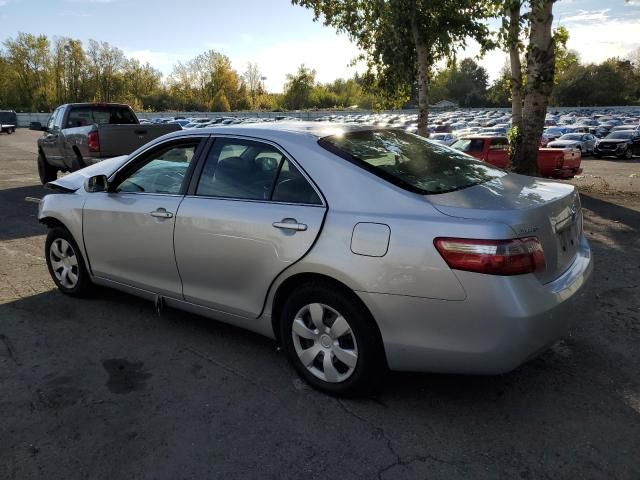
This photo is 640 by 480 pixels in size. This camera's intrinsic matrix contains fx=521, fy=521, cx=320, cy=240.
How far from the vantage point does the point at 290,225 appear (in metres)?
3.06

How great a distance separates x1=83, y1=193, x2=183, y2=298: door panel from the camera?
376cm

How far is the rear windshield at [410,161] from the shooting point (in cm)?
303

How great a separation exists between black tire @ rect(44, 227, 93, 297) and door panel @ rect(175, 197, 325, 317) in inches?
56.1

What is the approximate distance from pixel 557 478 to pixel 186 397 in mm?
2040

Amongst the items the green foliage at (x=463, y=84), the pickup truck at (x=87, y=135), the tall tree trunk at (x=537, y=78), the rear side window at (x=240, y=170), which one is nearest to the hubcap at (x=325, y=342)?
the rear side window at (x=240, y=170)

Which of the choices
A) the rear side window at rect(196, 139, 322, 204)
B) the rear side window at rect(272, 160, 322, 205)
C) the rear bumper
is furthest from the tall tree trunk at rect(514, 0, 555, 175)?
the rear bumper

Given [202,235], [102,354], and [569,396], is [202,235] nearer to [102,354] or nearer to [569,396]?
[102,354]

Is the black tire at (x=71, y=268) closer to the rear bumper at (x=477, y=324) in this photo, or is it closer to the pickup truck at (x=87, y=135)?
the rear bumper at (x=477, y=324)

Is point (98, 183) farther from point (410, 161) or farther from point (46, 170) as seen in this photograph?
point (46, 170)

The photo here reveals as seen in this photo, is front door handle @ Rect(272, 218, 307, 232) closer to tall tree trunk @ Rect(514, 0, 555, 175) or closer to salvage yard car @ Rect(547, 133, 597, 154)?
tall tree trunk @ Rect(514, 0, 555, 175)

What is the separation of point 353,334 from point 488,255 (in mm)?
858

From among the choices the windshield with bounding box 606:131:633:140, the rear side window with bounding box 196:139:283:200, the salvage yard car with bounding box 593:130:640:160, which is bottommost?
the salvage yard car with bounding box 593:130:640:160

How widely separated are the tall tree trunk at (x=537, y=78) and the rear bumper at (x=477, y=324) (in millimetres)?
8919

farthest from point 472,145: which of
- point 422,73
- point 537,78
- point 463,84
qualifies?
point 463,84
